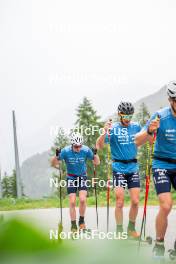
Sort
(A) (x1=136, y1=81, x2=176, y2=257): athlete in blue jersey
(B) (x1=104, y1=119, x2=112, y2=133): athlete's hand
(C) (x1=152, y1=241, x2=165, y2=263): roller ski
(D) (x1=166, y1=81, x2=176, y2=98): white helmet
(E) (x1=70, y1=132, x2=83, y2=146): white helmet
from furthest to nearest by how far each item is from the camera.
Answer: (E) (x1=70, y1=132, x2=83, y2=146): white helmet → (B) (x1=104, y1=119, x2=112, y2=133): athlete's hand → (A) (x1=136, y1=81, x2=176, y2=257): athlete in blue jersey → (D) (x1=166, y1=81, x2=176, y2=98): white helmet → (C) (x1=152, y1=241, x2=165, y2=263): roller ski

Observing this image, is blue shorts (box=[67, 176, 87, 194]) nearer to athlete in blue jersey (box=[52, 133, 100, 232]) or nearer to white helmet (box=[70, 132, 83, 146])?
athlete in blue jersey (box=[52, 133, 100, 232])

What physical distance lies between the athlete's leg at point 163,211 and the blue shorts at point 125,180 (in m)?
2.10

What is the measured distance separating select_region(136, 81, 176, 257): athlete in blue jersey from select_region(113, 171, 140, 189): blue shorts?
7.17ft

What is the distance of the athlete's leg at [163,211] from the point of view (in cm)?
593

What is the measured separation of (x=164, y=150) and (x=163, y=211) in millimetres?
662

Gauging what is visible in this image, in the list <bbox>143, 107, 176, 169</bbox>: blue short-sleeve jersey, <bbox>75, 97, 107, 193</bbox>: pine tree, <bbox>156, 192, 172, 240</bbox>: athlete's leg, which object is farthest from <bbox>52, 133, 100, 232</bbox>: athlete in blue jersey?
<bbox>75, 97, 107, 193</bbox>: pine tree

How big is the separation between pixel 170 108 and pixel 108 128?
7.80 ft

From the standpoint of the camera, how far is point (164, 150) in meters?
5.96

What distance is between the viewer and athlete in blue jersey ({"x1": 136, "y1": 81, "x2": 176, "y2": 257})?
5849 millimetres

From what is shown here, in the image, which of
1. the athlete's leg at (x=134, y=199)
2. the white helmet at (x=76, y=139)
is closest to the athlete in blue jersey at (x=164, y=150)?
the athlete's leg at (x=134, y=199)

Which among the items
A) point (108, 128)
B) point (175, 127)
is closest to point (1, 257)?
point (175, 127)

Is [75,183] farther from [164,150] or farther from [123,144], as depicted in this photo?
[164,150]

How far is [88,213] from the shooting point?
46.7ft

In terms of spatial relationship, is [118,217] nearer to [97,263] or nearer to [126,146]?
[126,146]
